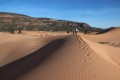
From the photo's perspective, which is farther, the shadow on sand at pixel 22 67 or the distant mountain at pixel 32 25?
the distant mountain at pixel 32 25

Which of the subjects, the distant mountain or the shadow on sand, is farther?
the distant mountain

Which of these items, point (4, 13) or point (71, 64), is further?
point (4, 13)

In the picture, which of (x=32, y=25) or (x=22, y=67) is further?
(x=32, y=25)

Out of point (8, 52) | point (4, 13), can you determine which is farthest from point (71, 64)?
point (4, 13)

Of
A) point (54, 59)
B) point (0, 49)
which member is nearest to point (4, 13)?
point (0, 49)

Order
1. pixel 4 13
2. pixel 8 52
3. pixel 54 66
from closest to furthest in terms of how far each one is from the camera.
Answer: pixel 54 66 → pixel 8 52 → pixel 4 13

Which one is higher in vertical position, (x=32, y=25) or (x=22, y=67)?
(x=22, y=67)

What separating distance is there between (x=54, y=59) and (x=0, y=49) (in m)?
12.7

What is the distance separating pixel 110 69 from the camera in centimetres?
1190

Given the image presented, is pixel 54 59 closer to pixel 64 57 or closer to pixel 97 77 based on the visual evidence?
pixel 64 57

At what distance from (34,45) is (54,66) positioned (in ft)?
43.6

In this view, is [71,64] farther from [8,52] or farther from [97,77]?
[8,52]

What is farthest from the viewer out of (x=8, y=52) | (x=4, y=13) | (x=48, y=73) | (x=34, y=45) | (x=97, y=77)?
(x=4, y=13)

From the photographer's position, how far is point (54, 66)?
1146 centimetres
